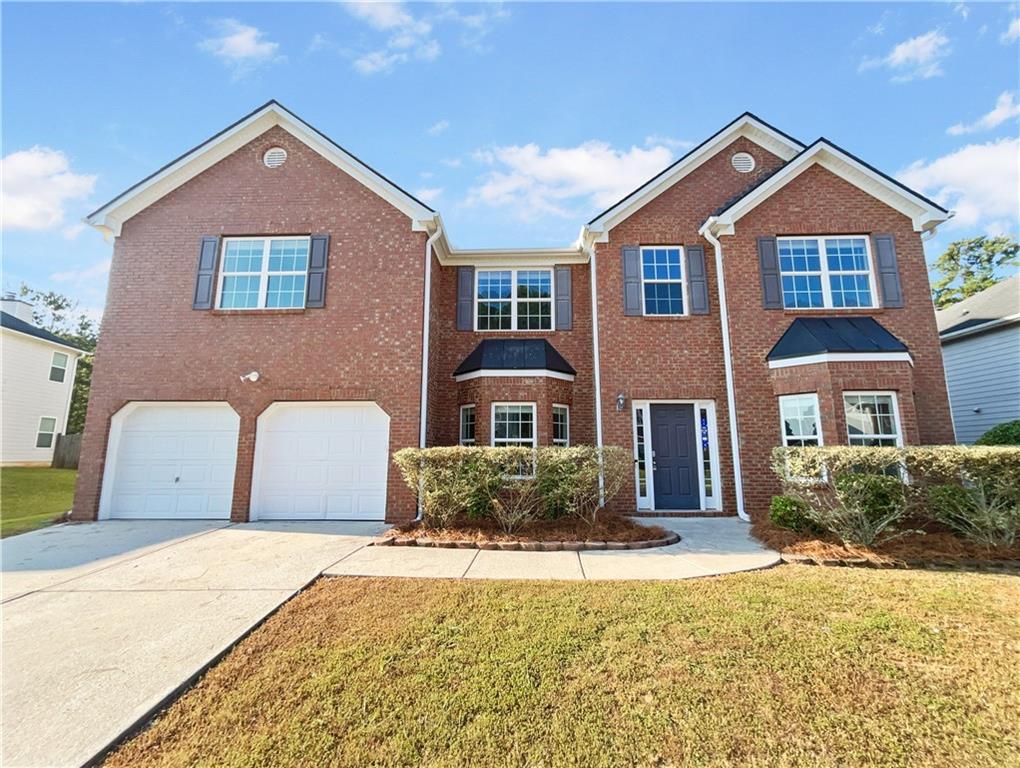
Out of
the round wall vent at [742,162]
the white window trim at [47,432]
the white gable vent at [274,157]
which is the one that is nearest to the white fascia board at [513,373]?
the white gable vent at [274,157]

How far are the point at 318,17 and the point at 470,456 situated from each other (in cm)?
939

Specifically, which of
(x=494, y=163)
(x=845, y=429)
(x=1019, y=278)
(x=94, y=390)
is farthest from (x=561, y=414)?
(x=1019, y=278)

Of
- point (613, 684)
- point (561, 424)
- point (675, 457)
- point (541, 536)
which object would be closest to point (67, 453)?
point (561, 424)

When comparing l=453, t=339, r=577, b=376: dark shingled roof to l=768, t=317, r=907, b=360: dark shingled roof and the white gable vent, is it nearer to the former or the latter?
l=768, t=317, r=907, b=360: dark shingled roof

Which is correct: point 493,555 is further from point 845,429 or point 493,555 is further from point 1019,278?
point 1019,278

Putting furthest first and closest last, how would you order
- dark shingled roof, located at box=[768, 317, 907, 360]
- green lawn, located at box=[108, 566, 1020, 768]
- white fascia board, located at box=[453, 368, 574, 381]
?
white fascia board, located at box=[453, 368, 574, 381]
dark shingled roof, located at box=[768, 317, 907, 360]
green lawn, located at box=[108, 566, 1020, 768]

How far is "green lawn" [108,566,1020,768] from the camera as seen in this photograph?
2.72 meters

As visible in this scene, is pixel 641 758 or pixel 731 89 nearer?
pixel 641 758

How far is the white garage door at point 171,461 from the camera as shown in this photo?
32.2 ft

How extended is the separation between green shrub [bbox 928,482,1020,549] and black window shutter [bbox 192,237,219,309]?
49.3 feet

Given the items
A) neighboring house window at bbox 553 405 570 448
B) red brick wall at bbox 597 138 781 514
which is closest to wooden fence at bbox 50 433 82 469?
neighboring house window at bbox 553 405 570 448

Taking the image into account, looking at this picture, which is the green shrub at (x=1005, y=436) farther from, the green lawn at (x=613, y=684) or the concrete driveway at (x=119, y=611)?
the concrete driveway at (x=119, y=611)

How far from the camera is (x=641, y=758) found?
2.64m

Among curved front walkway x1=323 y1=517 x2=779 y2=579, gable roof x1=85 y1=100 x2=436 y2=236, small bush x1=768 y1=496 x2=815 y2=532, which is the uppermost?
A: gable roof x1=85 y1=100 x2=436 y2=236
